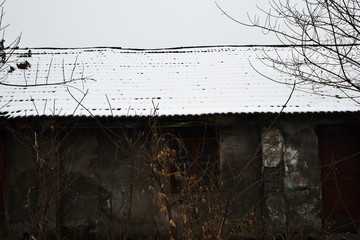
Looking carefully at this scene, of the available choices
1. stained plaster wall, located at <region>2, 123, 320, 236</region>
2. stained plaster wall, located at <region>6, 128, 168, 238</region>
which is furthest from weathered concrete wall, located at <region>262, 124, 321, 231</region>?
stained plaster wall, located at <region>6, 128, 168, 238</region>

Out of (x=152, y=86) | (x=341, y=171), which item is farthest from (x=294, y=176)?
(x=152, y=86)

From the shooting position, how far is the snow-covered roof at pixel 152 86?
5637mm

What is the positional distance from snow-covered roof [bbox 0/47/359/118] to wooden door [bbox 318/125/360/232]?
84cm

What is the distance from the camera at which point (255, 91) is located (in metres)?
6.42

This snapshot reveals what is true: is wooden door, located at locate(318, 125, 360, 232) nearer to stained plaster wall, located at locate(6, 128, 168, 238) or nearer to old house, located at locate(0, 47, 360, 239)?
old house, located at locate(0, 47, 360, 239)

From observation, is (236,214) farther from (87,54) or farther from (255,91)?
(87,54)

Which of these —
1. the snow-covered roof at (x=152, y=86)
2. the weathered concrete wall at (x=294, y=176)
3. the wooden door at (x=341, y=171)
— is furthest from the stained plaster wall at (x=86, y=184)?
the wooden door at (x=341, y=171)

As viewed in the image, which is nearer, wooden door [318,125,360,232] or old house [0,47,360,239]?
old house [0,47,360,239]

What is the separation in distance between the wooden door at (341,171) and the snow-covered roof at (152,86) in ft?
2.76

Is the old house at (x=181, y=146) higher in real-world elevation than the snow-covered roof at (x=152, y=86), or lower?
lower

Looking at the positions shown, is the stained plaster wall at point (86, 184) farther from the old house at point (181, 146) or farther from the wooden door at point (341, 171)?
the wooden door at point (341, 171)

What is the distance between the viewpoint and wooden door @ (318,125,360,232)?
622 cm

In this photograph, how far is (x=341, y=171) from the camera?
6.30 m

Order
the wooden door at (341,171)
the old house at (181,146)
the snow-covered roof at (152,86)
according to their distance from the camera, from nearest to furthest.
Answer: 1. the old house at (181,146)
2. the snow-covered roof at (152,86)
3. the wooden door at (341,171)
